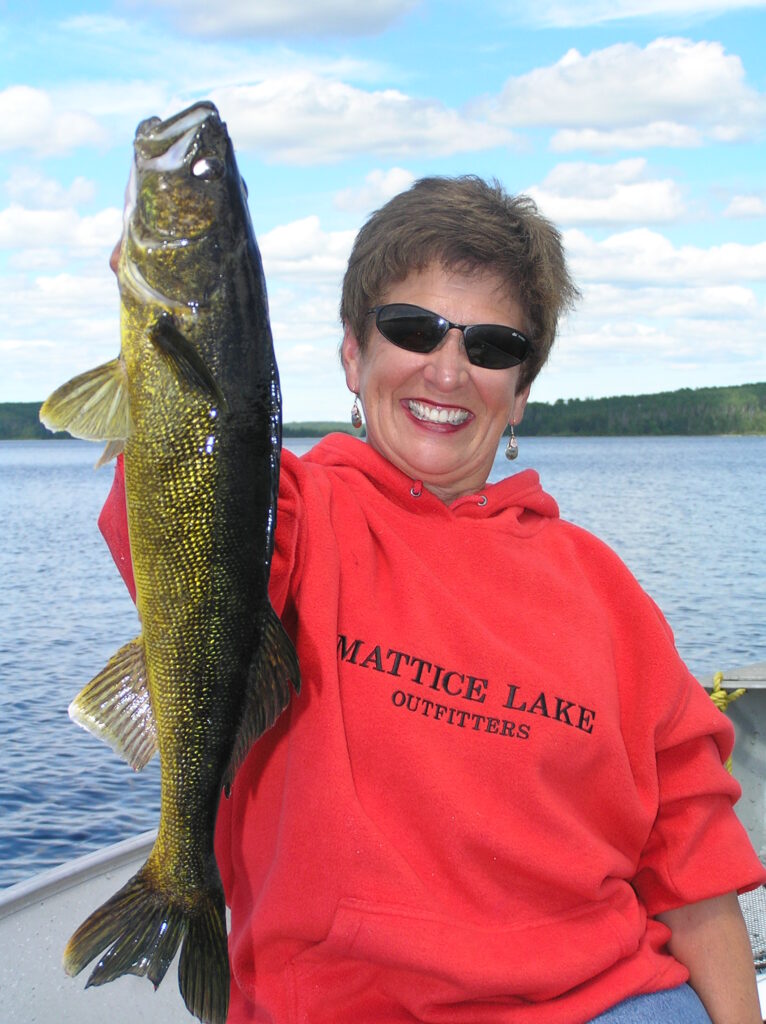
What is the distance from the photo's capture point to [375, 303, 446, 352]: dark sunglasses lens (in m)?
2.96

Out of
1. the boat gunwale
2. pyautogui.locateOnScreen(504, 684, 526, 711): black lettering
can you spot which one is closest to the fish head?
pyautogui.locateOnScreen(504, 684, 526, 711): black lettering

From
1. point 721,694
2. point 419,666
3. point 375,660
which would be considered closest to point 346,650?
point 375,660

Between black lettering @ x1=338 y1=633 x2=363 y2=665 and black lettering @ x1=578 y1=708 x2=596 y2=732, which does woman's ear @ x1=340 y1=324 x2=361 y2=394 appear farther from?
black lettering @ x1=578 y1=708 x2=596 y2=732

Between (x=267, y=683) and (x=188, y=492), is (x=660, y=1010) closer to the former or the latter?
(x=267, y=683)

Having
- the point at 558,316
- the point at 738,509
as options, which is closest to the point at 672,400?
the point at 738,509

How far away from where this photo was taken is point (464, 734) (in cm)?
270

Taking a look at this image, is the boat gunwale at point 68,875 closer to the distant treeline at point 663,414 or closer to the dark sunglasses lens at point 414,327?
the dark sunglasses lens at point 414,327

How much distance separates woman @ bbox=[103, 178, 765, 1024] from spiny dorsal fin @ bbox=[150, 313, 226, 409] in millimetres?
405

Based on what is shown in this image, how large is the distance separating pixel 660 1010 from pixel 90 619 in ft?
56.8

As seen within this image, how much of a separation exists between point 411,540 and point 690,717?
3.12 ft

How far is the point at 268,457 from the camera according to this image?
2246 millimetres

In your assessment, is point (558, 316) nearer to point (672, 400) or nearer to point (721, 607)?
point (721, 607)

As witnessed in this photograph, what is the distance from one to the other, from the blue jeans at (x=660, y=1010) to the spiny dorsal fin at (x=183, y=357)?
186 centimetres

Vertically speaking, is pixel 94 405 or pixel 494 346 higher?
pixel 494 346
